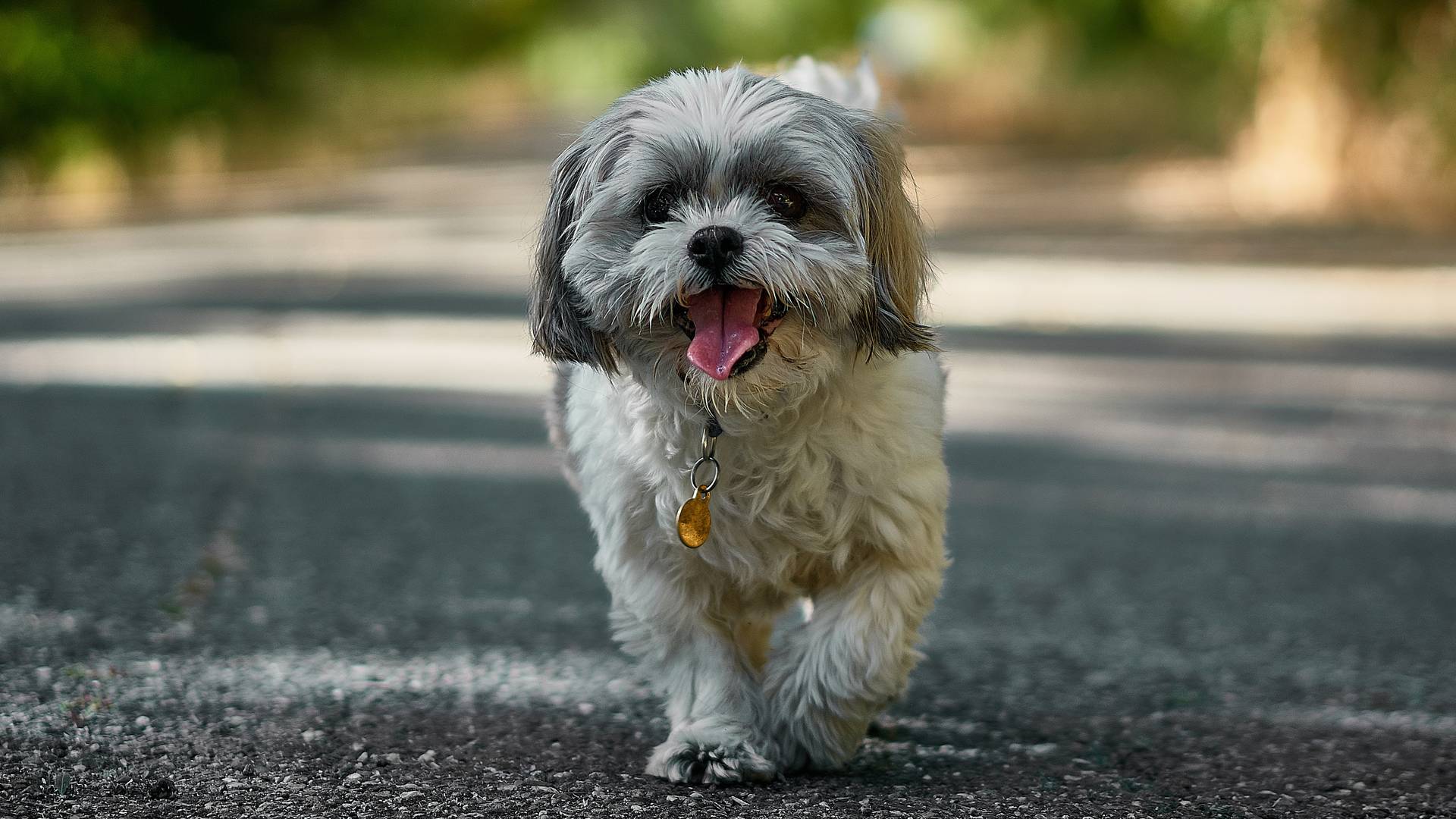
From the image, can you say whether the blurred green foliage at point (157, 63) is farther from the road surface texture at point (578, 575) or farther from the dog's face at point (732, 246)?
the dog's face at point (732, 246)

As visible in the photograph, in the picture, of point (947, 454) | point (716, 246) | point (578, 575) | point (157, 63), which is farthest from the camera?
point (157, 63)

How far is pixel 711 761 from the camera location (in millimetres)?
3828

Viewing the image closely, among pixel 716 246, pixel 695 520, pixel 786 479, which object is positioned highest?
pixel 716 246

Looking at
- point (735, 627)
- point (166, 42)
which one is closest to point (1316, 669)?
point (735, 627)

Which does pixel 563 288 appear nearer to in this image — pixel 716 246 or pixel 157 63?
pixel 716 246

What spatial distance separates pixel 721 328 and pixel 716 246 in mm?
203

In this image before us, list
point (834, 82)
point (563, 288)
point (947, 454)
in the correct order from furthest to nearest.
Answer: point (947, 454) < point (834, 82) < point (563, 288)

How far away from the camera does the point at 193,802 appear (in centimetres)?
360

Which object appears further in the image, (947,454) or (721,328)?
(947,454)

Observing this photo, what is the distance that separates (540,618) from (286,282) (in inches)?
396

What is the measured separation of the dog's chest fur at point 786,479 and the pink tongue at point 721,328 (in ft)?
0.71

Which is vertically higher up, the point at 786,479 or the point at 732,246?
the point at 732,246

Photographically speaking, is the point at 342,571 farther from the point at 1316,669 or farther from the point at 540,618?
the point at 1316,669

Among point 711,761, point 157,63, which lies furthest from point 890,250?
point 157,63
